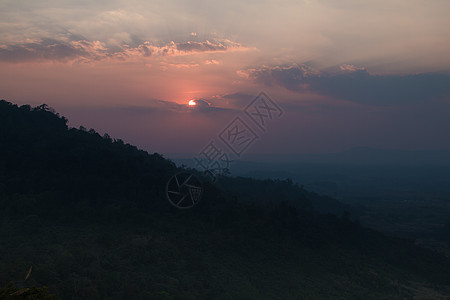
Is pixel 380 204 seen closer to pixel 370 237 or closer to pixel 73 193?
pixel 370 237

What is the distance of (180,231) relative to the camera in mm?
33406

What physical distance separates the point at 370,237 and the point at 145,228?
2962cm

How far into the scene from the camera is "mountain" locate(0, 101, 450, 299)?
74.4 ft

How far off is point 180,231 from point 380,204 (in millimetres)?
87275

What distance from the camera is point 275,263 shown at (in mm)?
30969

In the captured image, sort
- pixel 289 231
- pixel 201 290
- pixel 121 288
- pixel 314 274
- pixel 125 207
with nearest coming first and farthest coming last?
pixel 121 288
pixel 201 290
pixel 314 274
pixel 125 207
pixel 289 231

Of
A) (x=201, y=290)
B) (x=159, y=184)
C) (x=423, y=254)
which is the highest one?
(x=159, y=184)

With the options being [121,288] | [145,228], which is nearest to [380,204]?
[145,228]

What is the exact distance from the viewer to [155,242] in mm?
29422

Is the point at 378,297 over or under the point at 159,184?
under

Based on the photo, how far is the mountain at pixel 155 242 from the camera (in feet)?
74.4

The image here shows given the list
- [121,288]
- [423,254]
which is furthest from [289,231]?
[121,288]

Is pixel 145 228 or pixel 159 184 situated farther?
pixel 159 184

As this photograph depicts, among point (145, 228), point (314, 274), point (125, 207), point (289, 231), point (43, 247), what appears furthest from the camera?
point (289, 231)
